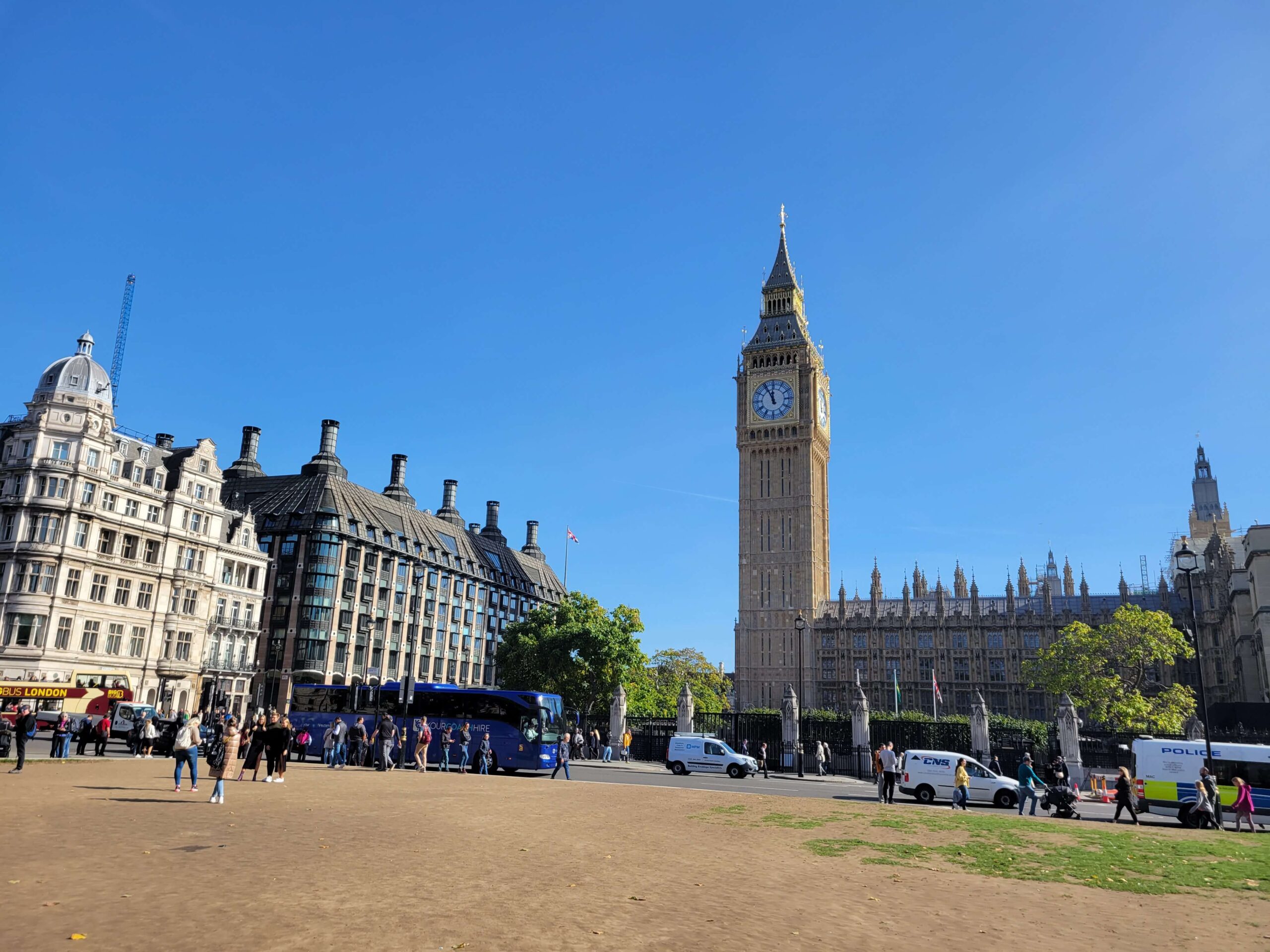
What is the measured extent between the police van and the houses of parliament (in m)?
67.7

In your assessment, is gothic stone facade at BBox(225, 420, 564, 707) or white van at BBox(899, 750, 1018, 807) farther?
gothic stone facade at BBox(225, 420, 564, 707)

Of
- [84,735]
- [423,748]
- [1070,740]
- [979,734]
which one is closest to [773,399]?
[979,734]

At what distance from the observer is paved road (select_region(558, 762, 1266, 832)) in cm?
2750

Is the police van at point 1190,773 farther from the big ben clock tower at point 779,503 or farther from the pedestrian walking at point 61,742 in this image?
the big ben clock tower at point 779,503

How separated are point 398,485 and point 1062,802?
80149mm

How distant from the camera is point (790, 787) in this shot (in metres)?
34.6

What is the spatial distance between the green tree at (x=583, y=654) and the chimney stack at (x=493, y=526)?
47388 millimetres

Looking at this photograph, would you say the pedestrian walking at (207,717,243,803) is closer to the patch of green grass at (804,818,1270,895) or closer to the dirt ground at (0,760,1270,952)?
the dirt ground at (0,760,1270,952)

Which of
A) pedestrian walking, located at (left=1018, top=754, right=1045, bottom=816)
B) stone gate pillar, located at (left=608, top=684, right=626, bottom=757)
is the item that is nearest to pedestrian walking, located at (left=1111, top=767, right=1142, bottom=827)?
pedestrian walking, located at (left=1018, top=754, right=1045, bottom=816)

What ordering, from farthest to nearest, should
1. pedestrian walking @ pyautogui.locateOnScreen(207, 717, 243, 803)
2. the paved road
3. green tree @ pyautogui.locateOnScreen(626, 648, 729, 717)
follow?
green tree @ pyautogui.locateOnScreen(626, 648, 729, 717), the paved road, pedestrian walking @ pyautogui.locateOnScreen(207, 717, 243, 803)

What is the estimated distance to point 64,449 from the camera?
48.9 meters

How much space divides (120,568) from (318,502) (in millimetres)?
21579

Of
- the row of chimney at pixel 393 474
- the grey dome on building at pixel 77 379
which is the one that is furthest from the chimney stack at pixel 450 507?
the grey dome on building at pixel 77 379

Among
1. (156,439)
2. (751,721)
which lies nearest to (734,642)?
(751,721)
